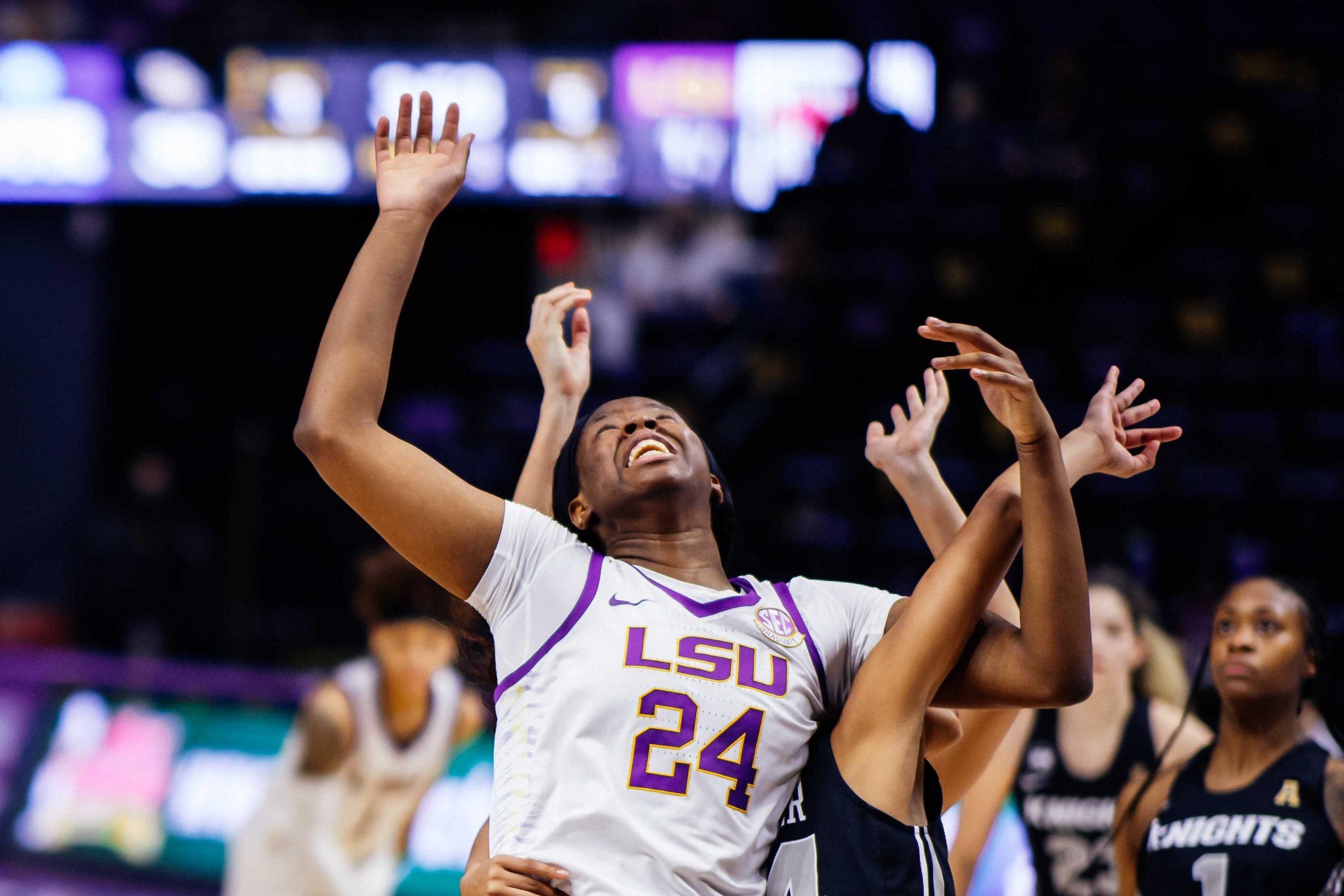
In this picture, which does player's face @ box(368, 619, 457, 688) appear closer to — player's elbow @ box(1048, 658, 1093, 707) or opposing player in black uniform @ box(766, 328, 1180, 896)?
opposing player in black uniform @ box(766, 328, 1180, 896)

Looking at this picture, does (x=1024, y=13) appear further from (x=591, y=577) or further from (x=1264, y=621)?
(x=591, y=577)

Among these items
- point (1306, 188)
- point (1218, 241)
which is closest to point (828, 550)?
point (1218, 241)

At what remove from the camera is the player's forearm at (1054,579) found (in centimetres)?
264

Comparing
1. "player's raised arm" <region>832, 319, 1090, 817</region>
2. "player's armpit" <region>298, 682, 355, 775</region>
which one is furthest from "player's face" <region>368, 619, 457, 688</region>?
"player's raised arm" <region>832, 319, 1090, 817</region>

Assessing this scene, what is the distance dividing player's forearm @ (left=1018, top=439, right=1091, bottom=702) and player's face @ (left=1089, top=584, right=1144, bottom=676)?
8.92 feet

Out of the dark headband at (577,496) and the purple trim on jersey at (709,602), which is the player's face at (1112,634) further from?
the purple trim on jersey at (709,602)

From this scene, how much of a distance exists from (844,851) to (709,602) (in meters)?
0.54

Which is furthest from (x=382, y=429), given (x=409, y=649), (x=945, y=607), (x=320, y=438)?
(x=409, y=649)

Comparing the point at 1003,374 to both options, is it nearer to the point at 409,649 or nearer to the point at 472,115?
the point at 409,649

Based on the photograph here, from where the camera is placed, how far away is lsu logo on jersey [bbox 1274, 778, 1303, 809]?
13.2ft

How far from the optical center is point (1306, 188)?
11430 millimetres

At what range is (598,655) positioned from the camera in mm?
2758

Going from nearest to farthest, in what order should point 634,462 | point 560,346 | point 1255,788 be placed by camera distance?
point 634,462 < point 560,346 < point 1255,788

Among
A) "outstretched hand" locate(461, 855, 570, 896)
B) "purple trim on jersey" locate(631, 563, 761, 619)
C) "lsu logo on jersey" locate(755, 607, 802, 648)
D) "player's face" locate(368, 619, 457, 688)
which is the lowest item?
"player's face" locate(368, 619, 457, 688)
